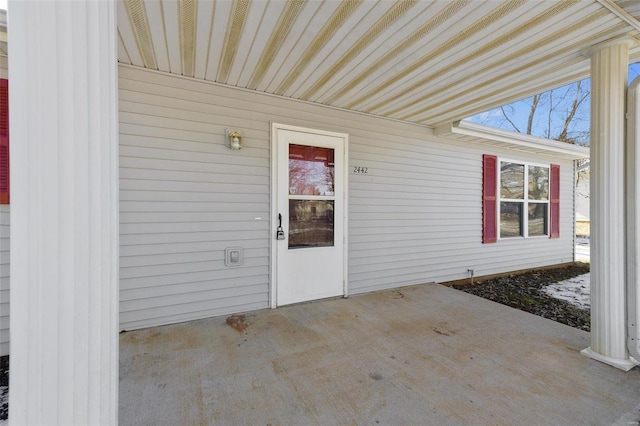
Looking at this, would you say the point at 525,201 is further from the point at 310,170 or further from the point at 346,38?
the point at 346,38

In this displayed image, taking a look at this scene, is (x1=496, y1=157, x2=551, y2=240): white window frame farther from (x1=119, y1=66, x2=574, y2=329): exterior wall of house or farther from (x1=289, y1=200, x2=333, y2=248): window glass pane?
(x1=289, y1=200, x2=333, y2=248): window glass pane

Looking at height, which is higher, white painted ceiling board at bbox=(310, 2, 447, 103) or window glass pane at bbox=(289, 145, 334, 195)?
white painted ceiling board at bbox=(310, 2, 447, 103)

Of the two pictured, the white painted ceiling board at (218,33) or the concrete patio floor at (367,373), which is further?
the white painted ceiling board at (218,33)

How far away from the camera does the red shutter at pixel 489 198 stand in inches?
203

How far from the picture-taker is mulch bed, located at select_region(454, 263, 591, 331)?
3.49 meters

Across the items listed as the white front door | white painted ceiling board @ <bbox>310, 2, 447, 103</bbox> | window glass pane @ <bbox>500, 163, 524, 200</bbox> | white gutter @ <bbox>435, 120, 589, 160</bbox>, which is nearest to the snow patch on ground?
window glass pane @ <bbox>500, 163, 524, 200</bbox>

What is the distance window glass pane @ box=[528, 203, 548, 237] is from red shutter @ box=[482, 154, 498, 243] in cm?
123

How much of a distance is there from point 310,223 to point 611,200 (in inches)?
110

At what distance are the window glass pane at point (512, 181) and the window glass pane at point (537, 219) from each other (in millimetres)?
529

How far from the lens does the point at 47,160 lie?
790 millimetres

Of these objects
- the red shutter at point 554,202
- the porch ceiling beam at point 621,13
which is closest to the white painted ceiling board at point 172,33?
the porch ceiling beam at point 621,13

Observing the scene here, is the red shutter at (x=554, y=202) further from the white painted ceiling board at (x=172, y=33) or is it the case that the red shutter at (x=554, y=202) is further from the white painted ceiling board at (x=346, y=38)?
the white painted ceiling board at (x=172, y=33)

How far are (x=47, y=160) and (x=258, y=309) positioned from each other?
2.84m

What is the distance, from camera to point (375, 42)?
91.7 inches
